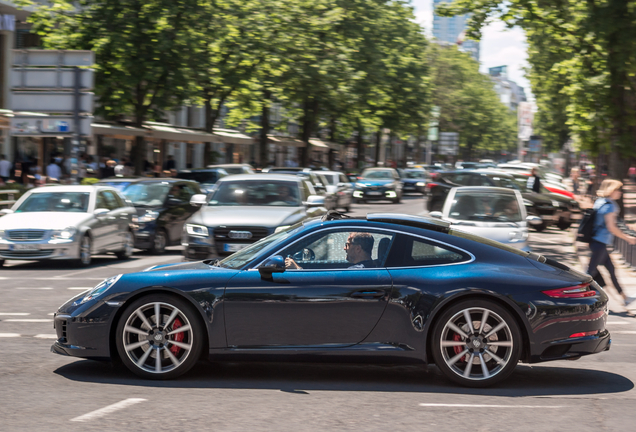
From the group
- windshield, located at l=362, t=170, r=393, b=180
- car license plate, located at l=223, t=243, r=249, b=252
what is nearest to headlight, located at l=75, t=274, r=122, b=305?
car license plate, located at l=223, t=243, r=249, b=252

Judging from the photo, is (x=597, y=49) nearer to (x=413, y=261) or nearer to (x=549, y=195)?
(x=549, y=195)

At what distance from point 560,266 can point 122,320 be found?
3.32 metres

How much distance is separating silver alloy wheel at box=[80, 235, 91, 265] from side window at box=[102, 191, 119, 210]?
4.18 ft

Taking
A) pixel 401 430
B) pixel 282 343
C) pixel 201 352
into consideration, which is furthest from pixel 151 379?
pixel 401 430

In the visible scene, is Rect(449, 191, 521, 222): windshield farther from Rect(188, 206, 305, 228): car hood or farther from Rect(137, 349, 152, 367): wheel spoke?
Rect(137, 349, 152, 367): wheel spoke

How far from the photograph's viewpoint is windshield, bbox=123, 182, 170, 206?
1869 centimetres

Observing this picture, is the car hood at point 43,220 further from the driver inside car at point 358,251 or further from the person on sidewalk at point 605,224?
the driver inside car at point 358,251

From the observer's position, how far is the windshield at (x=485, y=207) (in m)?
14.6

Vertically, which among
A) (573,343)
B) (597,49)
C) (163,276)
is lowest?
(573,343)

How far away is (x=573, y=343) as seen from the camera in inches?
245

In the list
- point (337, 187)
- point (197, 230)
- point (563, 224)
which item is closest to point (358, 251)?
point (197, 230)

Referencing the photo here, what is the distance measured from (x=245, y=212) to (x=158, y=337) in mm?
7532

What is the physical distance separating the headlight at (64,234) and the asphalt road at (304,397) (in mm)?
7231

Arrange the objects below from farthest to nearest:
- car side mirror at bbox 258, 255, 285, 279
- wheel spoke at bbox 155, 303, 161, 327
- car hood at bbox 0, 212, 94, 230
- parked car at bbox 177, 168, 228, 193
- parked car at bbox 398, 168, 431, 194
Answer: parked car at bbox 398, 168, 431, 194 → parked car at bbox 177, 168, 228, 193 → car hood at bbox 0, 212, 94, 230 → wheel spoke at bbox 155, 303, 161, 327 → car side mirror at bbox 258, 255, 285, 279
